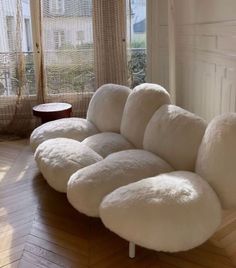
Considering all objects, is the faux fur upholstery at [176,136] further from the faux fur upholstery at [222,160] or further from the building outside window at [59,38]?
the building outside window at [59,38]

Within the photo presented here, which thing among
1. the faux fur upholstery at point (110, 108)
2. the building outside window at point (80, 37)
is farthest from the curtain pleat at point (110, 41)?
the faux fur upholstery at point (110, 108)

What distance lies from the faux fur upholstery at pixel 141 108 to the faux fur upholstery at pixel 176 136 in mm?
137

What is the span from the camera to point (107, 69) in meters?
3.93

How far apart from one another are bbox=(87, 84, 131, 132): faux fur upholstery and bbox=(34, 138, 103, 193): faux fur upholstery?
1.52 ft

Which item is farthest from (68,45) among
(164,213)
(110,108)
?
(164,213)

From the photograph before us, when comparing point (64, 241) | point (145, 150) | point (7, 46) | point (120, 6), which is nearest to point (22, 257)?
point (64, 241)

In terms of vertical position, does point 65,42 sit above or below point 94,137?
above

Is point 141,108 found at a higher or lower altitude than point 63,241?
higher

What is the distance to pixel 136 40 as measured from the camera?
155 inches

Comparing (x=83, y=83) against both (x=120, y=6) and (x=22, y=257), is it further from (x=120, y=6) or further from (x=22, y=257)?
(x=22, y=257)

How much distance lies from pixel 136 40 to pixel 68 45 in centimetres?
84

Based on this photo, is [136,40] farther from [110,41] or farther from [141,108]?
[141,108]

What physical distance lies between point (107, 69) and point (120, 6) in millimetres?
739

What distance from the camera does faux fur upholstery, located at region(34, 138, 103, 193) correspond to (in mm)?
2115
